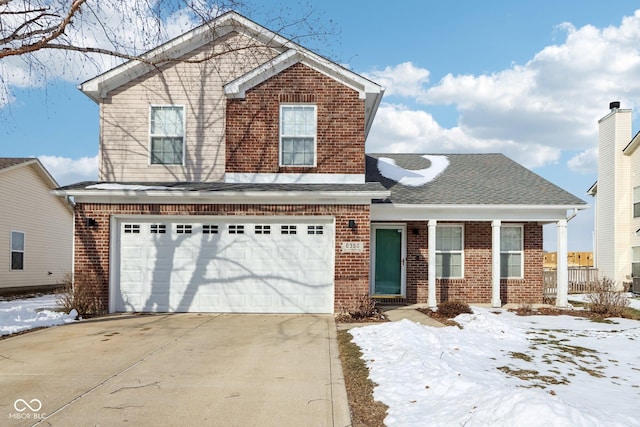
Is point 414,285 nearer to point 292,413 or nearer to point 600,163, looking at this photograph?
point 292,413

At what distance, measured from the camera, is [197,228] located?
12.2 metres

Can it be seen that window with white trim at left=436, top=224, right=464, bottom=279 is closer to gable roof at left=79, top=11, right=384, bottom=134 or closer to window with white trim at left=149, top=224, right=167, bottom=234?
gable roof at left=79, top=11, right=384, bottom=134

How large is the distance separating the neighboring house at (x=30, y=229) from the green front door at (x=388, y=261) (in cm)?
1148

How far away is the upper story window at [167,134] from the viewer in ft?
43.2

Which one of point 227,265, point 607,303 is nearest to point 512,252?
point 607,303

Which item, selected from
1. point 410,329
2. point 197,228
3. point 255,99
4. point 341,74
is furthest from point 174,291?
point 341,74

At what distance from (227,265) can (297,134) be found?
386cm

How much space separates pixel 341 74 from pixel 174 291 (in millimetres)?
6981

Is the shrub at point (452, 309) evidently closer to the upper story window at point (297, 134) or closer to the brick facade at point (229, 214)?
the brick facade at point (229, 214)

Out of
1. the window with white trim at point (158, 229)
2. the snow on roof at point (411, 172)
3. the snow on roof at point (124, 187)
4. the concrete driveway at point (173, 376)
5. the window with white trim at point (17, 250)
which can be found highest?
the snow on roof at point (411, 172)

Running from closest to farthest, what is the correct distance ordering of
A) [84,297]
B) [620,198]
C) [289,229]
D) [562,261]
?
1. [84,297]
2. [289,229]
3. [562,261]
4. [620,198]

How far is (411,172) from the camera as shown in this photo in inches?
614

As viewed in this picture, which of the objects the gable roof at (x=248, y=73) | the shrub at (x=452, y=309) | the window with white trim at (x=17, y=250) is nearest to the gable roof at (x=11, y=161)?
the window with white trim at (x=17, y=250)

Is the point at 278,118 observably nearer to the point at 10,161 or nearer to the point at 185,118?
the point at 185,118
